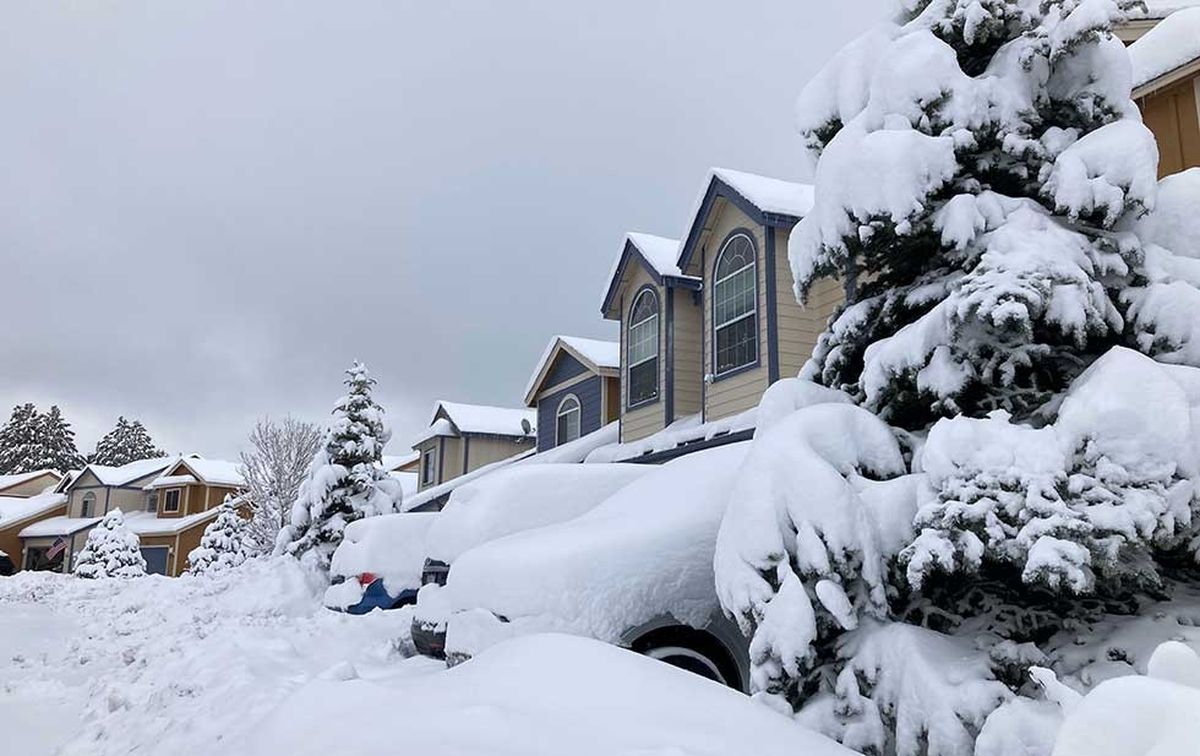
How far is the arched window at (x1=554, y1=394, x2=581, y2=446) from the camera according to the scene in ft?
63.0

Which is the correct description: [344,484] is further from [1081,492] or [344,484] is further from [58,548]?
[58,548]

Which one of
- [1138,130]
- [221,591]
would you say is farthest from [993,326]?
[221,591]

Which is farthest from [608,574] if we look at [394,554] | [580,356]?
[580,356]

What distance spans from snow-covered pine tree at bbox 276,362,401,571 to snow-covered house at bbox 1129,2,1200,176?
53.6 feet

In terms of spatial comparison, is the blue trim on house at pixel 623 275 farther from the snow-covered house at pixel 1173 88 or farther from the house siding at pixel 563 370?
the snow-covered house at pixel 1173 88

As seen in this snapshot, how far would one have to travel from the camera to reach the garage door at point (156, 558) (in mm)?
42844

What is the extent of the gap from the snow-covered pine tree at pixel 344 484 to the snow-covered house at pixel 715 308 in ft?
23.1

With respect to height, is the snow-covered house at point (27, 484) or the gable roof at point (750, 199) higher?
the gable roof at point (750, 199)

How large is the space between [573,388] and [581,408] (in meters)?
0.61

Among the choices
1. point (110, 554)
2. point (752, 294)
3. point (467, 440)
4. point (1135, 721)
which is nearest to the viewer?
point (1135, 721)

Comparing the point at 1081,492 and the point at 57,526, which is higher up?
the point at 1081,492

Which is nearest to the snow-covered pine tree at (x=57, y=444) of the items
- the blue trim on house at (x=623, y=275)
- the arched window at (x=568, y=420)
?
the arched window at (x=568, y=420)

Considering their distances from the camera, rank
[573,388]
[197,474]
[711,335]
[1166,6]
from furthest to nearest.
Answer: [197,474] < [573,388] < [711,335] < [1166,6]

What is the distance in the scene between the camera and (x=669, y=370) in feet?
46.4
